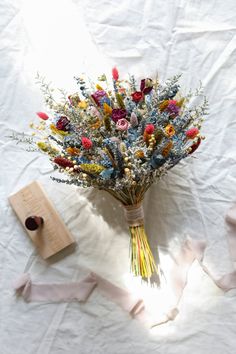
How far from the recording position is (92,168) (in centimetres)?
89

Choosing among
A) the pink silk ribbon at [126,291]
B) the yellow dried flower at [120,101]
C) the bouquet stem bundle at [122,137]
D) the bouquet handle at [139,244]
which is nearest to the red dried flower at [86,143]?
A: the bouquet stem bundle at [122,137]

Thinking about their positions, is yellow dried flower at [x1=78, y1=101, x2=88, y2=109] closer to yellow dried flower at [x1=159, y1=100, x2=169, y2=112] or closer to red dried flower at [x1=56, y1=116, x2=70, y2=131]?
red dried flower at [x1=56, y1=116, x2=70, y2=131]

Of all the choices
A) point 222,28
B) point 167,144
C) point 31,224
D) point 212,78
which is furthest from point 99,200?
point 222,28

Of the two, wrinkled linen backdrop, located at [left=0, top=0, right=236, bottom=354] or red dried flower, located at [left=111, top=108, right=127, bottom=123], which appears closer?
red dried flower, located at [left=111, top=108, right=127, bottom=123]

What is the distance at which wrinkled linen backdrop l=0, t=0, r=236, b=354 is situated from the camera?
1052mm

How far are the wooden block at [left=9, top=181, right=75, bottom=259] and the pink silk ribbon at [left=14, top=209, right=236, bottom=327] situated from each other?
0.09 metres

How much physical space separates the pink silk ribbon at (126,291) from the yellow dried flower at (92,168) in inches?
12.4

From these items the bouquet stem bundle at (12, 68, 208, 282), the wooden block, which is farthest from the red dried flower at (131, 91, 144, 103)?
the wooden block

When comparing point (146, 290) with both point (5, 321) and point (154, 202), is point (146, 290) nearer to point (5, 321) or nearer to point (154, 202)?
point (154, 202)

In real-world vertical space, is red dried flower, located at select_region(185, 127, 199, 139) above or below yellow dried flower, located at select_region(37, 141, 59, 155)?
below

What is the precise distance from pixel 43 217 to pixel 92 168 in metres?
0.29

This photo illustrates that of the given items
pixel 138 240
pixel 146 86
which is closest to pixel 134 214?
pixel 138 240

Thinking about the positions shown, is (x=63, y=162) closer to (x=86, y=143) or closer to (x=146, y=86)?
(x=86, y=143)

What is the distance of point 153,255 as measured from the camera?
42.8 inches
